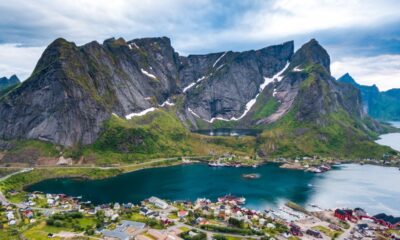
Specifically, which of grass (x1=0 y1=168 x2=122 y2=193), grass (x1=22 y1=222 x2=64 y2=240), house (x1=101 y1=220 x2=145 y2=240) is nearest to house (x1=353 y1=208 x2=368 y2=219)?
house (x1=101 y1=220 x2=145 y2=240)

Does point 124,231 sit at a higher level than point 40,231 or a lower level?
higher

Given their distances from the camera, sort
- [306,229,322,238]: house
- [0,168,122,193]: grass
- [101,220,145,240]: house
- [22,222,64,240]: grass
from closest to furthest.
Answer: [101,220,145,240]: house → [22,222,64,240]: grass → [306,229,322,238]: house → [0,168,122,193]: grass

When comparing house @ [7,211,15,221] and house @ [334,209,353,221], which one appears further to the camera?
house @ [334,209,353,221]

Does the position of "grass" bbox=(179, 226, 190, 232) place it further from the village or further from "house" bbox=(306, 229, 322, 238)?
"house" bbox=(306, 229, 322, 238)

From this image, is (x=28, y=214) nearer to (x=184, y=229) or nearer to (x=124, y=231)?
(x=124, y=231)

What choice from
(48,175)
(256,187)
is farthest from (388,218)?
(48,175)

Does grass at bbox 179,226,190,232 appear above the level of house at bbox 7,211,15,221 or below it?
below

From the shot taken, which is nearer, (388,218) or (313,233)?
(313,233)

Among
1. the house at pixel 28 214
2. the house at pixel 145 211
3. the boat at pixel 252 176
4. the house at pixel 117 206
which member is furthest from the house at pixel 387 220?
the house at pixel 28 214
